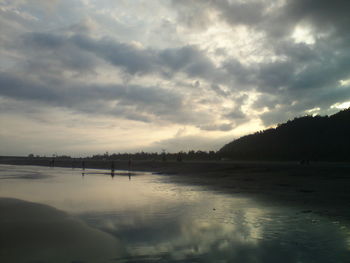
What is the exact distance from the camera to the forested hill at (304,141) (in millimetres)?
67906

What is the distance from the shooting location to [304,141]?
3536 inches

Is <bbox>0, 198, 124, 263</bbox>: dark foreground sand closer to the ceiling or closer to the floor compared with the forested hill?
closer to the floor

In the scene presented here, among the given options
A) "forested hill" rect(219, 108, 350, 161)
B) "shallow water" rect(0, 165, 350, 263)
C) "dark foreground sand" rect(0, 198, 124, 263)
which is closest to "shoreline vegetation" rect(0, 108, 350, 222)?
"forested hill" rect(219, 108, 350, 161)

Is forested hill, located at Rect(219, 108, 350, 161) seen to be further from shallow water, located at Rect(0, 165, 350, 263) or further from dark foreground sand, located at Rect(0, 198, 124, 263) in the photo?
dark foreground sand, located at Rect(0, 198, 124, 263)

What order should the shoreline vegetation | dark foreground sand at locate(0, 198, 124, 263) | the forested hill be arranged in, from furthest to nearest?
1. the forested hill
2. the shoreline vegetation
3. dark foreground sand at locate(0, 198, 124, 263)

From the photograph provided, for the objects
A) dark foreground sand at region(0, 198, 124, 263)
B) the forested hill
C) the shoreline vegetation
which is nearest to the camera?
dark foreground sand at region(0, 198, 124, 263)

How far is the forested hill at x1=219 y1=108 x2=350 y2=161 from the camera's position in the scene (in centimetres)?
6791

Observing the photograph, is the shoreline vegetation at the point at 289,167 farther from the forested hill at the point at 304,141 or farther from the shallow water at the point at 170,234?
the shallow water at the point at 170,234

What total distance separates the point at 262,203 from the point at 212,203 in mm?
3208

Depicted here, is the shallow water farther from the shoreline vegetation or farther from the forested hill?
the forested hill

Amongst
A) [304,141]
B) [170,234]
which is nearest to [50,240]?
[170,234]

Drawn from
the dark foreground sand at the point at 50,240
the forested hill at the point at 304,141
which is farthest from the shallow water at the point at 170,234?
the forested hill at the point at 304,141

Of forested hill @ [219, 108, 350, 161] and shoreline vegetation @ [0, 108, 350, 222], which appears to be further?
forested hill @ [219, 108, 350, 161]

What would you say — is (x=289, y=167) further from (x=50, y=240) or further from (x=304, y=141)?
(x=304, y=141)
